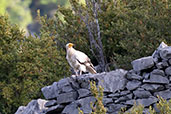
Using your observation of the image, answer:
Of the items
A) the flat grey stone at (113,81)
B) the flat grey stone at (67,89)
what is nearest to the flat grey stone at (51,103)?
the flat grey stone at (67,89)

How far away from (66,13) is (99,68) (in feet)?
15.2

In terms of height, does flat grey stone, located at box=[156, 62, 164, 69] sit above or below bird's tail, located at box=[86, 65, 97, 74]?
below

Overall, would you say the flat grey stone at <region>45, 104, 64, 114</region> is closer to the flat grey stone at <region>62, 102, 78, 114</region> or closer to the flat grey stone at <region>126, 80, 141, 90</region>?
the flat grey stone at <region>62, 102, 78, 114</region>

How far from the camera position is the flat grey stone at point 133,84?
960 centimetres

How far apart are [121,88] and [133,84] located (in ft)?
0.99

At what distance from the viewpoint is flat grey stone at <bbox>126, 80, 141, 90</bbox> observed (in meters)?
9.60

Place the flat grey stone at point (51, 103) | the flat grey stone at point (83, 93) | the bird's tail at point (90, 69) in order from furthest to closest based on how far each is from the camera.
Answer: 1. the bird's tail at point (90, 69)
2. the flat grey stone at point (51, 103)
3. the flat grey stone at point (83, 93)

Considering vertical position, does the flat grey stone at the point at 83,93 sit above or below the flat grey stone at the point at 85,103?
above

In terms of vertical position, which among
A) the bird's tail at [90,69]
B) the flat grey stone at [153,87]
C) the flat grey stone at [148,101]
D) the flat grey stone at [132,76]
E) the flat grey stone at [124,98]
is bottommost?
the flat grey stone at [148,101]

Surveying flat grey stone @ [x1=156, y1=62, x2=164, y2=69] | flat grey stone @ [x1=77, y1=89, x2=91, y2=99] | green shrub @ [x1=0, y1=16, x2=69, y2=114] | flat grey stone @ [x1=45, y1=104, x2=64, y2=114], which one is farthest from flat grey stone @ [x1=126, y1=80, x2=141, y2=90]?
green shrub @ [x1=0, y1=16, x2=69, y2=114]

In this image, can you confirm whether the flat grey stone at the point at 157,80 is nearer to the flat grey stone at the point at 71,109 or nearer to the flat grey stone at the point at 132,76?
the flat grey stone at the point at 132,76

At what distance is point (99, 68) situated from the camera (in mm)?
14078

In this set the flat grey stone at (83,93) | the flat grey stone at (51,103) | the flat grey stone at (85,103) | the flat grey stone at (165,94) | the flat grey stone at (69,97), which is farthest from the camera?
the flat grey stone at (51,103)

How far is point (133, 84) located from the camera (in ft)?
31.7
